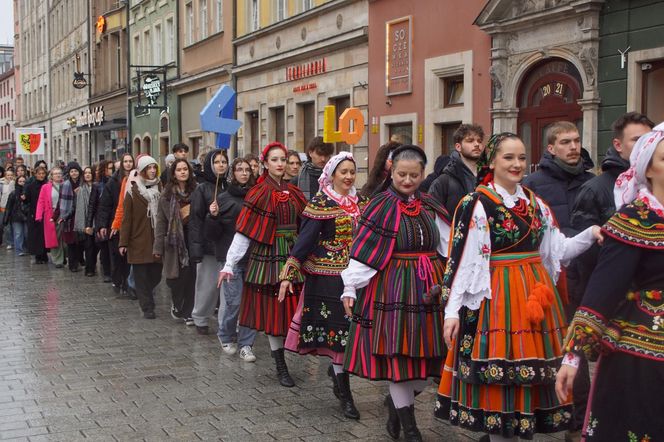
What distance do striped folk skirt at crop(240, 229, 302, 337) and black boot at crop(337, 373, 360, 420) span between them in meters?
1.17

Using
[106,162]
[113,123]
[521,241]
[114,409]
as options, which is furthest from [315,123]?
[113,123]

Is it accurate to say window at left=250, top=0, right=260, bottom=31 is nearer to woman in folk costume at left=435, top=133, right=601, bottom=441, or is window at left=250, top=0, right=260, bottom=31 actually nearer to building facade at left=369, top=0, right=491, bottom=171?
building facade at left=369, top=0, right=491, bottom=171

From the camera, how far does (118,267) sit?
13031 millimetres

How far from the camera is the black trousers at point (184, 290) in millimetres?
10633

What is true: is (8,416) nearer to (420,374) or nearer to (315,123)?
(420,374)

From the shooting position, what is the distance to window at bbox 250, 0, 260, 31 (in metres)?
26.1

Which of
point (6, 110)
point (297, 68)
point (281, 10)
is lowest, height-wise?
point (297, 68)

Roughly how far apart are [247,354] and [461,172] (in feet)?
8.56

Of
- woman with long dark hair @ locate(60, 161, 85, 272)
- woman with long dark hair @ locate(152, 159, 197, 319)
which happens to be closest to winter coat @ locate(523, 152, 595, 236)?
woman with long dark hair @ locate(152, 159, 197, 319)

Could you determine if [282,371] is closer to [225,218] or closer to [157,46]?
[225,218]

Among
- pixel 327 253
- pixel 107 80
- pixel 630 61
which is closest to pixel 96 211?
pixel 630 61

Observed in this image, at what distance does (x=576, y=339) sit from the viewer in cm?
371

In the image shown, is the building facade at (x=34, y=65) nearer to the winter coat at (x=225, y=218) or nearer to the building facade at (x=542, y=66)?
the building facade at (x=542, y=66)

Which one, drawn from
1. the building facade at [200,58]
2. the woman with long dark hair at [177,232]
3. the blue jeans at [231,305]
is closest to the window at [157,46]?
the building facade at [200,58]
